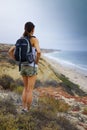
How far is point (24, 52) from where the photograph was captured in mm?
8414

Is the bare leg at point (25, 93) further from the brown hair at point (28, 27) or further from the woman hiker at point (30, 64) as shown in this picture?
the brown hair at point (28, 27)

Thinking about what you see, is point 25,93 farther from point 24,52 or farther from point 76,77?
point 76,77

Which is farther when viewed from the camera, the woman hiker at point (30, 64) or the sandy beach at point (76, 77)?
the sandy beach at point (76, 77)

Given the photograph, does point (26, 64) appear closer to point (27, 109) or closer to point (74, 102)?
point (27, 109)

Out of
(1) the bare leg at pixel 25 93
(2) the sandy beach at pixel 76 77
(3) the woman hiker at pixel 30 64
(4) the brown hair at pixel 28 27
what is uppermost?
(4) the brown hair at pixel 28 27

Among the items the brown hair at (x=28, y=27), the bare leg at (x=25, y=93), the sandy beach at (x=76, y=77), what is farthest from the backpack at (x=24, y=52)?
the sandy beach at (x=76, y=77)

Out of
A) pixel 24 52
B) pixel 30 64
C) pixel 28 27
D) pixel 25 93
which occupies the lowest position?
pixel 25 93

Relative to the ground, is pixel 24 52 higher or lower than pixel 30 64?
higher

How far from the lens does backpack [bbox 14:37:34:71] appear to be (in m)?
8.41

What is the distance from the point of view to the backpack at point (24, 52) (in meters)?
8.41

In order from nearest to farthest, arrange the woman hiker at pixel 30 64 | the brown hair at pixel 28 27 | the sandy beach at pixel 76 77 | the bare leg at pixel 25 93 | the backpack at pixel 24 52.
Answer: the backpack at pixel 24 52 → the woman hiker at pixel 30 64 → the brown hair at pixel 28 27 → the bare leg at pixel 25 93 → the sandy beach at pixel 76 77

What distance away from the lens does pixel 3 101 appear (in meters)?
10.6

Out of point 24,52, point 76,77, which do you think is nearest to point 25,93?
point 24,52

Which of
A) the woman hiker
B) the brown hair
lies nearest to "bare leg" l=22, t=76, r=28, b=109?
the woman hiker
